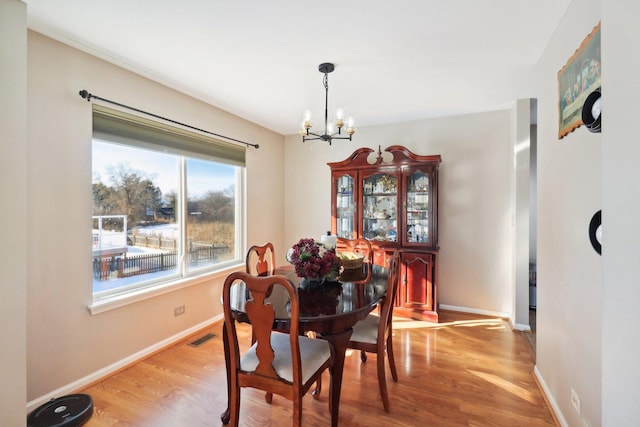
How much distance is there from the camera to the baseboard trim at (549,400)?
172 centimetres

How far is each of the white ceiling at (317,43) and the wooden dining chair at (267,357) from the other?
157 cm

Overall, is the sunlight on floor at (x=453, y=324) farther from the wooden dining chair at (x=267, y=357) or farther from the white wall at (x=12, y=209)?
the white wall at (x=12, y=209)

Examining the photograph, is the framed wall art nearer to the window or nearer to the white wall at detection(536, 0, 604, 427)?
the white wall at detection(536, 0, 604, 427)

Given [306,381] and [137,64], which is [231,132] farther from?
[306,381]

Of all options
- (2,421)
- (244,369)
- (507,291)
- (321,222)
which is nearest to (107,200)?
(2,421)

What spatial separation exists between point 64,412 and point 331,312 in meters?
1.79

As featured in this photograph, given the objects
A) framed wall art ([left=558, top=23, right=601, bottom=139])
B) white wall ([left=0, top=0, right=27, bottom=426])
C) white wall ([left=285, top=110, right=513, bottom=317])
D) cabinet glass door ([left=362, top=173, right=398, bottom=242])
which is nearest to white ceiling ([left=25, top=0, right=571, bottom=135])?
white wall ([left=0, top=0, right=27, bottom=426])

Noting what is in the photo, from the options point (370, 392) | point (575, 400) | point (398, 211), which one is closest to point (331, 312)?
point (370, 392)

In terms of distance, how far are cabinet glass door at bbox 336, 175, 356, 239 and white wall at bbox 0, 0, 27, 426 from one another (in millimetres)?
3078

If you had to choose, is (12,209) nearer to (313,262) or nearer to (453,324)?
(313,262)

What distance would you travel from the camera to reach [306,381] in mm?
1515

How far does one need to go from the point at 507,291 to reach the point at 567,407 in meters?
2.02

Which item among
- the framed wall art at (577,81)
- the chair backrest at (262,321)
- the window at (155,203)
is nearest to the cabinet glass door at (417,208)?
the framed wall art at (577,81)

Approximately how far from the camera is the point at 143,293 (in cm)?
253
